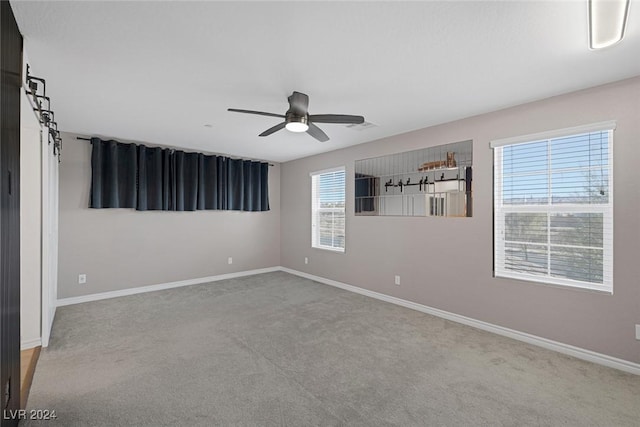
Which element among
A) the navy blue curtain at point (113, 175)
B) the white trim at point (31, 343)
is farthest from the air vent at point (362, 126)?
the white trim at point (31, 343)

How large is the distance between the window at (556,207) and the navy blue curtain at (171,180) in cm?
433

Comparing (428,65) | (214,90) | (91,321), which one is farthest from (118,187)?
(428,65)

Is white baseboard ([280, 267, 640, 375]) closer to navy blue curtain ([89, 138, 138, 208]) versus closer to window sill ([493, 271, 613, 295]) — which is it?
window sill ([493, 271, 613, 295])

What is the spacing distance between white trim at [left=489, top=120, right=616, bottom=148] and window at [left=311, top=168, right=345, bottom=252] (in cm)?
255

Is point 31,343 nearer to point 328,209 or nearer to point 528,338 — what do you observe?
point 328,209

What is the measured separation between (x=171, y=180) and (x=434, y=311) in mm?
4551

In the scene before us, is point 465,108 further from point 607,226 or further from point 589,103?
point 607,226

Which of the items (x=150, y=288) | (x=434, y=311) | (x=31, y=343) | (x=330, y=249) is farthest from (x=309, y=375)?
(x=150, y=288)

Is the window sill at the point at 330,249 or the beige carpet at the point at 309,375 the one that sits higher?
the window sill at the point at 330,249

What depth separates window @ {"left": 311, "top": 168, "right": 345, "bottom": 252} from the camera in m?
5.35

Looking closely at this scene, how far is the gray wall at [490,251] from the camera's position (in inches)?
99.5

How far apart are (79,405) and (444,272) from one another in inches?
144

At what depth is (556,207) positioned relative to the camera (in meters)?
2.93

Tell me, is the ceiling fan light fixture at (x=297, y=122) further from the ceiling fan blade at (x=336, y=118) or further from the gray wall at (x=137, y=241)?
the gray wall at (x=137, y=241)
